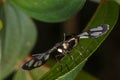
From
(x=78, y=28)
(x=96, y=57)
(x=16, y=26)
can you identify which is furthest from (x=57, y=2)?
(x=96, y=57)

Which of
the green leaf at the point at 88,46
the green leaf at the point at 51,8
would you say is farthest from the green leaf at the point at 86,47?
the green leaf at the point at 51,8

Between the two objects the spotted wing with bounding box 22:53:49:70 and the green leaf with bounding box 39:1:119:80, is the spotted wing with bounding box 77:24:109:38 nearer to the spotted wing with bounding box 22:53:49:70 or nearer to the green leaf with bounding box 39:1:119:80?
the green leaf with bounding box 39:1:119:80

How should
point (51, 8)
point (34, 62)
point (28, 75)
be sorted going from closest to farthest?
point (34, 62)
point (51, 8)
point (28, 75)

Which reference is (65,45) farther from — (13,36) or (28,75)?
(13,36)

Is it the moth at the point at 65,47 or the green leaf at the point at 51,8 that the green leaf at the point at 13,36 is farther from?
the moth at the point at 65,47

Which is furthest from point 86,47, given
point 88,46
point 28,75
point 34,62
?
point 28,75

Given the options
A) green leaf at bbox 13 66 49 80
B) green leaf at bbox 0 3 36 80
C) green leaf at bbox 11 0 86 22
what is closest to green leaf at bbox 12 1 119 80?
green leaf at bbox 11 0 86 22
